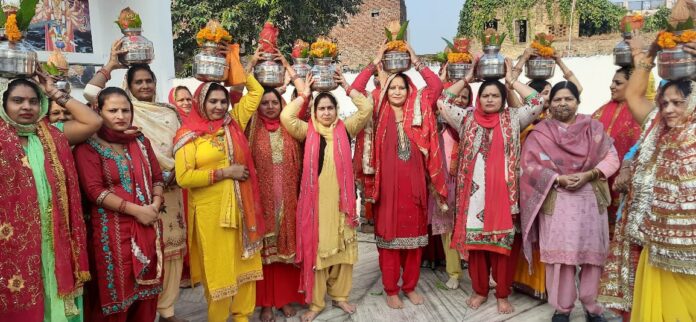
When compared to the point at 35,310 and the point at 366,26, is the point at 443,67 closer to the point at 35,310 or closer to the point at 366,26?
the point at 35,310

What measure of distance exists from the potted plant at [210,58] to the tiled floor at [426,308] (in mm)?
2005

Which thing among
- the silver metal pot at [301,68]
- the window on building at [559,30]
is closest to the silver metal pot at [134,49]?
the silver metal pot at [301,68]

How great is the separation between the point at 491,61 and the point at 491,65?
1.4 inches

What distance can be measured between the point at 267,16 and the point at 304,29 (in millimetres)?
1273

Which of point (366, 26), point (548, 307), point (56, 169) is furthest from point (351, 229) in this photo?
point (366, 26)

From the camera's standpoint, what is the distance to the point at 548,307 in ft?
14.1

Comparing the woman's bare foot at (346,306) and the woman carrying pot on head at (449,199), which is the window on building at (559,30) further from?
the woman's bare foot at (346,306)

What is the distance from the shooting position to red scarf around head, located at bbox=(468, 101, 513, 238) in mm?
3990

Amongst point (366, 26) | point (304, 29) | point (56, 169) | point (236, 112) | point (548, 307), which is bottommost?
point (548, 307)

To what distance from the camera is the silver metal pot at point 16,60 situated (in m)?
2.58

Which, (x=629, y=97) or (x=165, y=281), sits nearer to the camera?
(x=629, y=97)

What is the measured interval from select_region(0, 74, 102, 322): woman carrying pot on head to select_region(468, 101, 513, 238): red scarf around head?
9.30 ft

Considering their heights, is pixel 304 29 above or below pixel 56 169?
above

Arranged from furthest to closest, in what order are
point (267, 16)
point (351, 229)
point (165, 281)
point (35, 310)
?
point (267, 16) < point (351, 229) < point (165, 281) < point (35, 310)
